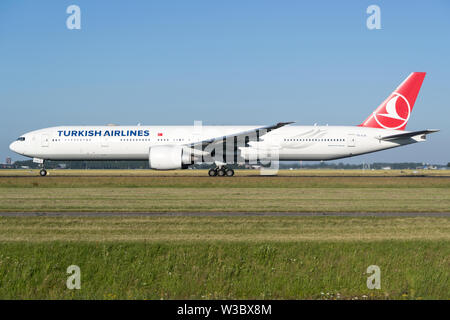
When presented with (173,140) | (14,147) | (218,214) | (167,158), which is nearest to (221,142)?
(173,140)

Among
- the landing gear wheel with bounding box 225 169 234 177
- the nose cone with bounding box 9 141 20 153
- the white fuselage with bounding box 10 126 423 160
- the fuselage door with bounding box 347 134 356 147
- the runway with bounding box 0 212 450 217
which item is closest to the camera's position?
the runway with bounding box 0 212 450 217

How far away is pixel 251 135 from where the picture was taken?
1663 inches

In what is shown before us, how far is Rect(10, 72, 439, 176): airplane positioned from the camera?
43062 mm

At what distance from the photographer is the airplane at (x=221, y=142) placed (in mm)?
43062

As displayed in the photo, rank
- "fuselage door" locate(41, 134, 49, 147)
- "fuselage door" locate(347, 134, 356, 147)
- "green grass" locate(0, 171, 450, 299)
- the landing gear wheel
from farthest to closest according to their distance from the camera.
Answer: "fuselage door" locate(347, 134, 356, 147) → "fuselage door" locate(41, 134, 49, 147) → the landing gear wheel → "green grass" locate(0, 171, 450, 299)

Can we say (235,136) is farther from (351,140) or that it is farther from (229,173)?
(351,140)

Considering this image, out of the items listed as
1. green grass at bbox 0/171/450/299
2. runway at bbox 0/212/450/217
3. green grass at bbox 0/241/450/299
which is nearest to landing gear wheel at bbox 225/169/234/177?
runway at bbox 0/212/450/217

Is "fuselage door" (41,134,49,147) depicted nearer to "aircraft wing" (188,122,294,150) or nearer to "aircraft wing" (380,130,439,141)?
"aircraft wing" (188,122,294,150)

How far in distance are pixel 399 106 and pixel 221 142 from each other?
1705 cm

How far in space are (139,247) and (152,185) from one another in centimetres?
2202

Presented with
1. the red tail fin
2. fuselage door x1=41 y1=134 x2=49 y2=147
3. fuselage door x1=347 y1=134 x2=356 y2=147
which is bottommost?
fuselage door x1=347 y1=134 x2=356 y2=147

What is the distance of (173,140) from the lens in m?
44.1

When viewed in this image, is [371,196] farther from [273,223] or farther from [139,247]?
[139,247]
